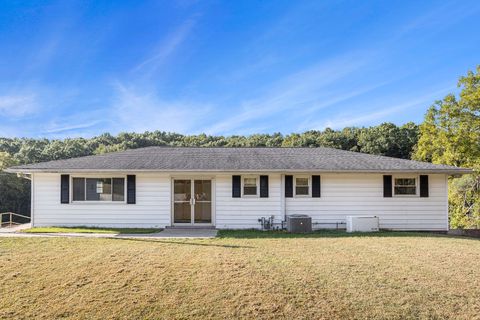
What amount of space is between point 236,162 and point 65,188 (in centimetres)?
672

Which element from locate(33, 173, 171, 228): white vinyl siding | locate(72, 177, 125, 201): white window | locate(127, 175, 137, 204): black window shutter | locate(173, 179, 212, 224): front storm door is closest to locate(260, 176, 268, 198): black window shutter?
locate(173, 179, 212, 224): front storm door

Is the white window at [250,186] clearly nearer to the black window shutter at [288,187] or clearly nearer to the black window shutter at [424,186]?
the black window shutter at [288,187]

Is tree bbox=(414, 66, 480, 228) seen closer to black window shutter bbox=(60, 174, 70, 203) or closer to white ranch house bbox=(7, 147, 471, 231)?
white ranch house bbox=(7, 147, 471, 231)

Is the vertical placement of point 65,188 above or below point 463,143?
below

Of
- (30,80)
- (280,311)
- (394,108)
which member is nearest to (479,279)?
(280,311)

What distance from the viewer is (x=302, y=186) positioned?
12.2 metres

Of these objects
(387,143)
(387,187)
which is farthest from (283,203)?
(387,143)

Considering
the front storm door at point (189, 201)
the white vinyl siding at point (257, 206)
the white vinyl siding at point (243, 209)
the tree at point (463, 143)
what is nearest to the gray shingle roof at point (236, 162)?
the white vinyl siding at point (257, 206)

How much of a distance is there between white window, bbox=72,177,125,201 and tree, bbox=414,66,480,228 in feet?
65.5

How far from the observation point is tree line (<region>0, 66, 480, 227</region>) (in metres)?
19.6

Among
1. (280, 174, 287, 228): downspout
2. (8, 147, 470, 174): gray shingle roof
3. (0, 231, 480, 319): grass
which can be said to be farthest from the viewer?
(280, 174, 287, 228): downspout

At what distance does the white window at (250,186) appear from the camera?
1209cm

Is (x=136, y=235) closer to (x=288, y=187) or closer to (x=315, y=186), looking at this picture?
(x=288, y=187)

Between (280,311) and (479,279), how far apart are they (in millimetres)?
3945
